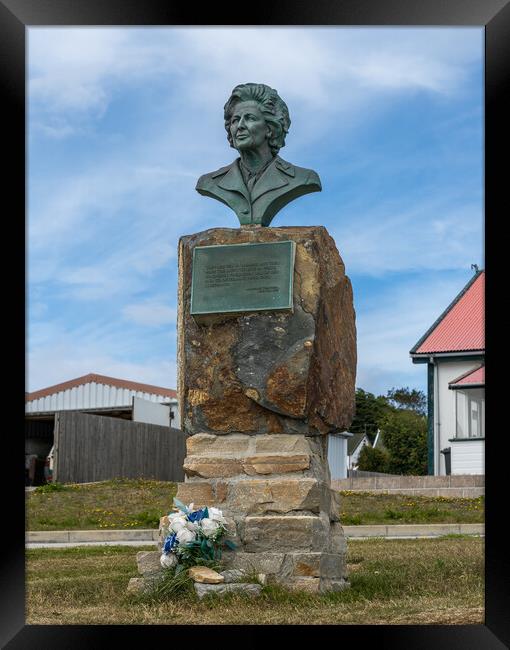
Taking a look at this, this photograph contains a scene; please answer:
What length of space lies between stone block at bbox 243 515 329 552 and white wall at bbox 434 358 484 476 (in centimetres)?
1876

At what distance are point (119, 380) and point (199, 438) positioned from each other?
2408 cm

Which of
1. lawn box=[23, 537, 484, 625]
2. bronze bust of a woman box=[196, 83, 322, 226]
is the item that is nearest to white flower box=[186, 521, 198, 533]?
lawn box=[23, 537, 484, 625]

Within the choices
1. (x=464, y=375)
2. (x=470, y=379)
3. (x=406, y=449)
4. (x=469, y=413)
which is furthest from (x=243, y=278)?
(x=406, y=449)

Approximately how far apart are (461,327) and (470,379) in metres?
2.25

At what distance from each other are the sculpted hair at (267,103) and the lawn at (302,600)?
340 cm

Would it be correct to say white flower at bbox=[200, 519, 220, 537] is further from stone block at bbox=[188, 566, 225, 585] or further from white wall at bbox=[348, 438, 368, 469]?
white wall at bbox=[348, 438, 368, 469]

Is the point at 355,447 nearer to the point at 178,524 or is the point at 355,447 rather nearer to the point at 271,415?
the point at 271,415

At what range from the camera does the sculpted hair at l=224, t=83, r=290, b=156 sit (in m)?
7.06

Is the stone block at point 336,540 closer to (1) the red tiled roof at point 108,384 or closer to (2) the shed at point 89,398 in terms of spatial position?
(2) the shed at point 89,398

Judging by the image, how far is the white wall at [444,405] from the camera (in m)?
24.5

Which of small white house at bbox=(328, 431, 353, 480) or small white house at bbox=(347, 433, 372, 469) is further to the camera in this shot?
small white house at bbox=(347, 433, 372, 469)

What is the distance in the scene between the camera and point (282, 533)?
6176 mm

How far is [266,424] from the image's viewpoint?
21.5ft

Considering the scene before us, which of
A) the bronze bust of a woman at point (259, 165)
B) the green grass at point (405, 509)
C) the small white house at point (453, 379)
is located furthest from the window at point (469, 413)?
the bronze bust of a woman at point (259, 165)
